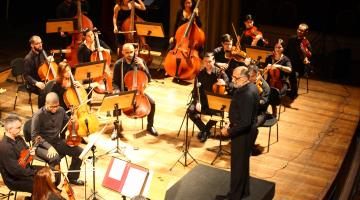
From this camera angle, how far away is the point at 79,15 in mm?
8766

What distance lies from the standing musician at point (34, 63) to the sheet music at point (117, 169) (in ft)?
10.2

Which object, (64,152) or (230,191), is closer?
(230,191)

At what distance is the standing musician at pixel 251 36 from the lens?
9.15 meters

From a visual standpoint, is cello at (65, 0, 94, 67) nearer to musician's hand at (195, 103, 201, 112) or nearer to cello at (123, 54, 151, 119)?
cello at (123, 54, 151, 119)

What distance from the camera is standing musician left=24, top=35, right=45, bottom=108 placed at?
757 centimetres

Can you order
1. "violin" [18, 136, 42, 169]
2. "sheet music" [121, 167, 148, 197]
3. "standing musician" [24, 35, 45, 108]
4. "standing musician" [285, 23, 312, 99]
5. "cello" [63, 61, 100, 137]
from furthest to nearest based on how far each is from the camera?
"standing musician" [285, 23, 312, 99], "standing musician" [24, 35, 45, 108], "cello" [63, 61, 100, 137], "violin" [18, 136, 42, 169], "sheet music" [121, 167, 148, 197]

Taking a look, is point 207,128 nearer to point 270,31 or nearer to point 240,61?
point 240,61


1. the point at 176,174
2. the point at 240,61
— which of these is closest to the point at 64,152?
the point at 176,174

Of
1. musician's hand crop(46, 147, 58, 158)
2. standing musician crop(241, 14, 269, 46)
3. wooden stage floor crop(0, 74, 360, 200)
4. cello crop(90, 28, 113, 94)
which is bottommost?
wooden stage floor crop(0, 74, 360, 200)

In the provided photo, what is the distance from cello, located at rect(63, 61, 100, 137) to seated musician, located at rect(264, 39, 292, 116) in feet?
10.1

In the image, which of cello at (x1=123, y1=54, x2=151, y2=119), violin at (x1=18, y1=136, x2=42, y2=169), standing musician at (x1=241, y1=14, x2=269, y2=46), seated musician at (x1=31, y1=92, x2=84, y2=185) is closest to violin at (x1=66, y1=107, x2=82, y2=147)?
seated musician at (x1=31, y1=92, x2=84, y2=185)

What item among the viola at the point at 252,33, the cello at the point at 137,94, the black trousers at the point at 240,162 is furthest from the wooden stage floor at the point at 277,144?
the viola at the point at 252,33

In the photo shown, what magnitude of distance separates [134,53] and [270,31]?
5573mm

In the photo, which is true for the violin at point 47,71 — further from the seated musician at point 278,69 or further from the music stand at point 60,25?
the seated musician at point 278,69
